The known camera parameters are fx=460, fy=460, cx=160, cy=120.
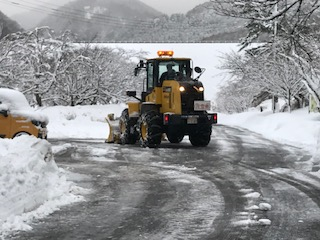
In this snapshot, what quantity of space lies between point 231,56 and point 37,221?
28.4 meters

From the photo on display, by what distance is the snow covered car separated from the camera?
13.1 metres

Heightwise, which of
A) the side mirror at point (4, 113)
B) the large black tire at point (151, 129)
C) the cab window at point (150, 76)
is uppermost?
the cab window at point (150, 76)

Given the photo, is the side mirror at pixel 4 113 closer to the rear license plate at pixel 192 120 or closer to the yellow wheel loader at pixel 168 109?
the yellow wheel loader at pixel 168 109

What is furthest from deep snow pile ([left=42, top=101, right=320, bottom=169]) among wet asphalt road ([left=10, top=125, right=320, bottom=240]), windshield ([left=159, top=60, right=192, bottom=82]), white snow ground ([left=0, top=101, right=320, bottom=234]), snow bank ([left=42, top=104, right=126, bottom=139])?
white snow ground ([left=0, top=101, right=320, bottom=234])

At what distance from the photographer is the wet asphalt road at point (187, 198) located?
5539 millimetres

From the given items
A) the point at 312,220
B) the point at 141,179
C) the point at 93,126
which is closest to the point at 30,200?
the point at 141,179

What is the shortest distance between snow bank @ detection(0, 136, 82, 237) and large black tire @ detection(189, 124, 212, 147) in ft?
23.4

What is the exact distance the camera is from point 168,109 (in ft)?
47.6

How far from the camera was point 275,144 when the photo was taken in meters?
15.6

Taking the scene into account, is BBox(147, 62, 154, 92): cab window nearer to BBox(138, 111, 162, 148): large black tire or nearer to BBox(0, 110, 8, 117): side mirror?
BBox(138, 111, 162, 148): large black tire

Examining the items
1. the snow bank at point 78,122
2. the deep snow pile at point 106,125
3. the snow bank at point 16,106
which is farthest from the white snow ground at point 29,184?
the snow bank at point 78,122

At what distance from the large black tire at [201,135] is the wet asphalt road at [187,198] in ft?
6.29

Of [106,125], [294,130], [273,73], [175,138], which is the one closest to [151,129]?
[175,138]

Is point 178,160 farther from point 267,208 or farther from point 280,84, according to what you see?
point 280,84
